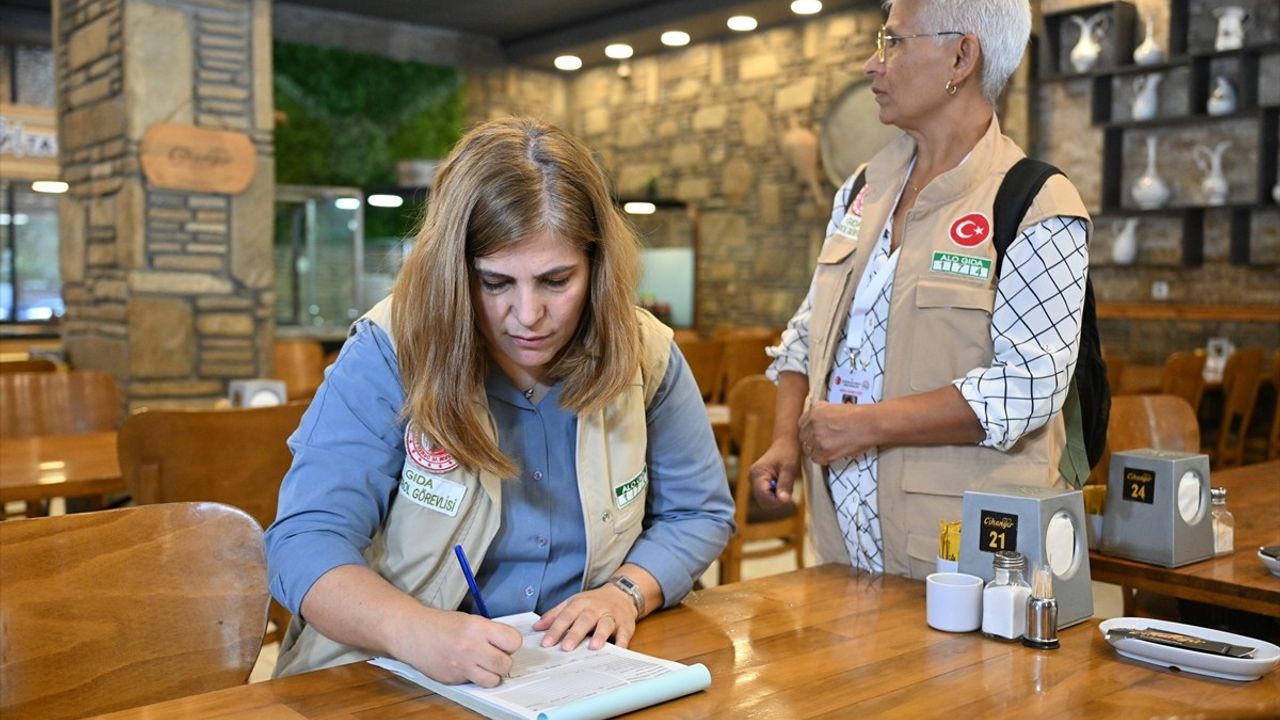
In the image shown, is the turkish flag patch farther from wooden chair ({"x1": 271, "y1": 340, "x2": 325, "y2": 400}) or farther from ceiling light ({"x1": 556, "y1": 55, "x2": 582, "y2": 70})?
ceiling light ({"x1": 556, "y1": 55, "x2": 582, "y2": 70})

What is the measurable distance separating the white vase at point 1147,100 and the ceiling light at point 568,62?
15.7ft

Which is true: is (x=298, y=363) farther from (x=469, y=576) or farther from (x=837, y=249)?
(x=469, y=576)

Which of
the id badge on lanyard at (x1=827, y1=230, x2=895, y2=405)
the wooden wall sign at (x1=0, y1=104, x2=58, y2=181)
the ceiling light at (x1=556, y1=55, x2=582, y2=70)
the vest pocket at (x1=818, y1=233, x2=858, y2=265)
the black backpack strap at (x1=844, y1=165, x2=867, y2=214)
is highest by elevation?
the ceiling light at (x1=556, y1=55, x2=582, y2=70)

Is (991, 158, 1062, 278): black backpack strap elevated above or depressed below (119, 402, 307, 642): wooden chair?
above

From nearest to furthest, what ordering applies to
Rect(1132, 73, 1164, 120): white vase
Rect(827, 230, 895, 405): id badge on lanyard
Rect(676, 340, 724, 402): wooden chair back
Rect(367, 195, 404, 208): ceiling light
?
Rect(827, 230, 895, 405): id badge on lanyard → Rect(676, 340, 724, 402): wooden chair back → Rect(1132, 73, 1164, 120): white vase → Rect(367, 195, 404, 208): ceiling light

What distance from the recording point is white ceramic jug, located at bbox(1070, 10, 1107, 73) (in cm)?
718

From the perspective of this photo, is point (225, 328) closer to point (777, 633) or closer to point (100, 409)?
point (100, 409)

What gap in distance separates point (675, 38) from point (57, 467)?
23.3 feet

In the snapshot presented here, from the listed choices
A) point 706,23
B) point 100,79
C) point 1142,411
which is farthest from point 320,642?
point 706,23

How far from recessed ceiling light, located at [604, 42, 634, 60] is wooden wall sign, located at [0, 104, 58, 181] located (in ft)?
15.8

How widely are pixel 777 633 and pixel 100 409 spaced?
306cm

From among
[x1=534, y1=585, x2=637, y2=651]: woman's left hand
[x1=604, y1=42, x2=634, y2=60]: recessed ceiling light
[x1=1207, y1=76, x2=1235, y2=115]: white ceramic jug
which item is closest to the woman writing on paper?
[x1=534, y1=585, x2=637, y2=651]: woman's left hand

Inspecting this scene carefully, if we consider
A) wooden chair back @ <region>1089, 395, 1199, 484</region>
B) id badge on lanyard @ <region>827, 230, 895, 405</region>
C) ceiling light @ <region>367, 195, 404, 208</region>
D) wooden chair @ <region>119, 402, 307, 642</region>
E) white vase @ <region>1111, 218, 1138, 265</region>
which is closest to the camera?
id badge on lanyard @ <region>827, 230, 895, 405</region>

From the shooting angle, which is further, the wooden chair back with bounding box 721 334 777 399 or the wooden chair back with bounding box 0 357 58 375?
the wooden chair back with bounding box 721 334 777 399
